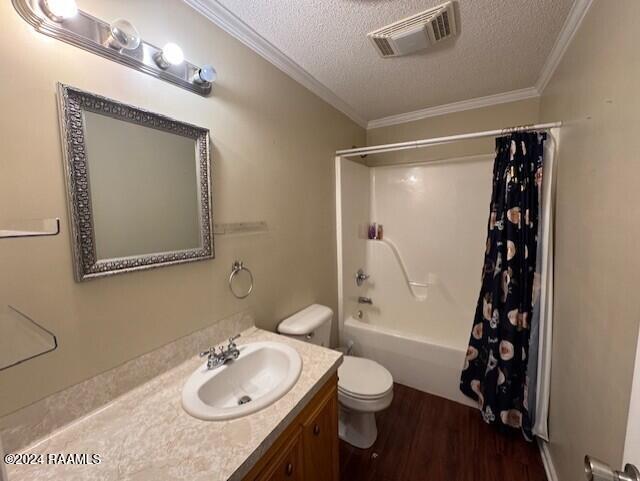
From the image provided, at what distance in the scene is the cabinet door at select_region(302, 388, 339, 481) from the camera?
3.20 ft

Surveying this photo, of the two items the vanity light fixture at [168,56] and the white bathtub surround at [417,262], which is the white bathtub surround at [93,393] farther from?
the white bathtub surround at [417,262]

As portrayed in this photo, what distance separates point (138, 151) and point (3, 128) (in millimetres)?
Result: 322

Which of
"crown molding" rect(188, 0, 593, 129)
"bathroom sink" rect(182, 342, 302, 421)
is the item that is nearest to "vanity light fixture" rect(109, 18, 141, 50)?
"crown molding" rect(188, 0, 593, 129)

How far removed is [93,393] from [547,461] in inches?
88.4

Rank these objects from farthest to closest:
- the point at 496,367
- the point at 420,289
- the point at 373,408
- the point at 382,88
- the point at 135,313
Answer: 1. the point at 420,289
2. the point at 382,88
3. the point at 496,367
4. the point at 373,408
5. the point at 135,313

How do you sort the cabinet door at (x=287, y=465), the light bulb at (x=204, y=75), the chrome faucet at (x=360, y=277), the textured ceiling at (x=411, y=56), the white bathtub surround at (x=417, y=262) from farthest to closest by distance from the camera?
1. the chrome faucet at (x=360, y=277)
2. the white bathtub surround at (x=417, y=262)
3. the textured ceiling at (x=411, y=56)
4. the light bulb at (x=204, y=75)
5. the cabinet door at (x=287, y=465)

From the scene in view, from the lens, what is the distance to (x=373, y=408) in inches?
60.3

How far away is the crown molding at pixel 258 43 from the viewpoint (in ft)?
3.80

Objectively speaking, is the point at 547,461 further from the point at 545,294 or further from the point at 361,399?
the point at 361,399

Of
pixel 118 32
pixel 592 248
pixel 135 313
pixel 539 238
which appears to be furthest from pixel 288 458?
pixel 539 238

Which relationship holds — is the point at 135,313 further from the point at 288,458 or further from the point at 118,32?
the point at 118,32

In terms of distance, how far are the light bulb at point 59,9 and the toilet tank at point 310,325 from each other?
4.86ft

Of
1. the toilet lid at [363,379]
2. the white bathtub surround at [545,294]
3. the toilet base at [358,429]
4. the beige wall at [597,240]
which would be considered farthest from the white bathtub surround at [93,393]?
the white bathtub surround at [545,294]

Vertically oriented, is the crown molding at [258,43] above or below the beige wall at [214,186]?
above
